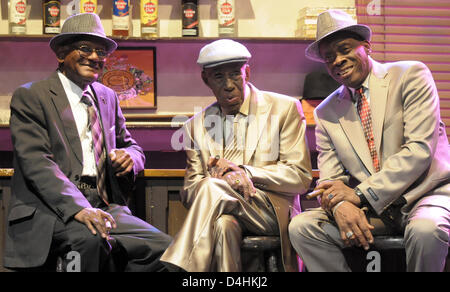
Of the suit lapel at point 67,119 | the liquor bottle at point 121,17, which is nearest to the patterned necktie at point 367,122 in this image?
the suit lapel at point 67,119

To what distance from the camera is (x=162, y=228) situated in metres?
3.77

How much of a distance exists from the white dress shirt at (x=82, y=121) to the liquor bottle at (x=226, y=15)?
1226 millimetres

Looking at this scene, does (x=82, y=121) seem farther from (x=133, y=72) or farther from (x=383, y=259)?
(x=383, y=259)

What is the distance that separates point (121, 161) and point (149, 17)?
1.37 m

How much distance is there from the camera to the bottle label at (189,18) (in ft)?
14.1

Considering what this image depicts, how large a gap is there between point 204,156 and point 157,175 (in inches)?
21.4

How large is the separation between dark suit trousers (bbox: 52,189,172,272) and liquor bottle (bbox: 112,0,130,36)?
146 centimetres

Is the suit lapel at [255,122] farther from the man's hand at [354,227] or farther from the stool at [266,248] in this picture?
the man's hand at [354,227]

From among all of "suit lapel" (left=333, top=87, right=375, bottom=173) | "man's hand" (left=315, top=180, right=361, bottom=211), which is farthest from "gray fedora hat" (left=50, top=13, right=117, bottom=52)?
"man's hand" (left=315, top=180, right=361, bottom=211)

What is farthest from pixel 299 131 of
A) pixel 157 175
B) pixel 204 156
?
pixel 157 175

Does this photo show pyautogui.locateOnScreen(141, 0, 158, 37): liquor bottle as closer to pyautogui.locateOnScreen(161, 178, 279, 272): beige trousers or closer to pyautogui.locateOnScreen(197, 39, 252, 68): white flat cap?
pyautogui.locateOnScreen(197, 39, 252, 68): white flat cap

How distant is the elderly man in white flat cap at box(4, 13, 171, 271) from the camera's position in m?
2.97

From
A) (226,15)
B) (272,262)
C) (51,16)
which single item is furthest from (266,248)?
(51,16)

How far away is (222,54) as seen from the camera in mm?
3240
